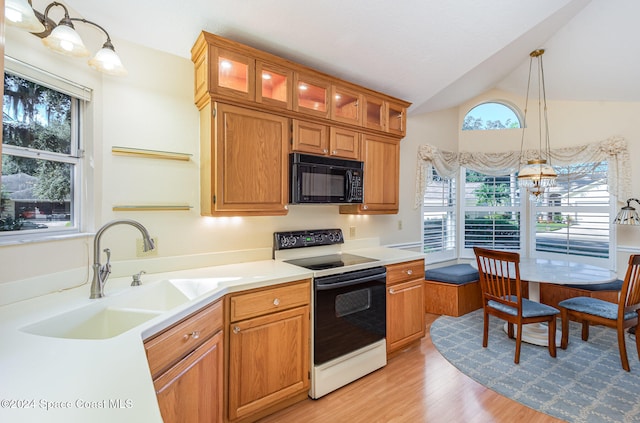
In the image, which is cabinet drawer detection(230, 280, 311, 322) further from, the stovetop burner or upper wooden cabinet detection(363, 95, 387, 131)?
upper wooden cabinet detection(363, 95, 387, 131)

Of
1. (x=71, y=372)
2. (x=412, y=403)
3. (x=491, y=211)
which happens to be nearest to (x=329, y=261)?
(x=412, y=403)

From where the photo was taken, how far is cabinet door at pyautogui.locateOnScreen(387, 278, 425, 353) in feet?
8.45

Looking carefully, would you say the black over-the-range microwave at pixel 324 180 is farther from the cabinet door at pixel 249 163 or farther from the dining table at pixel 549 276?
the dining table at pixel 549 276

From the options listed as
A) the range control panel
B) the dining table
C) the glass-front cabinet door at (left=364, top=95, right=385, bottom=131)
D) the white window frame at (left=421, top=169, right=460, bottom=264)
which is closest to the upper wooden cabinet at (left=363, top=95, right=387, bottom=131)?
the glass-front cabinet door at (left=364, top=95, right=385, bottom=131)

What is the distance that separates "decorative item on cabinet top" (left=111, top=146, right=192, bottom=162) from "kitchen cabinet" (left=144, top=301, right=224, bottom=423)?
110 centimetres

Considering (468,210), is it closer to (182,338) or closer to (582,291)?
(582,291)

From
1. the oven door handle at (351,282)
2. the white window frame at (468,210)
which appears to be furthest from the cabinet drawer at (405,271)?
the white window frame at (468,210)

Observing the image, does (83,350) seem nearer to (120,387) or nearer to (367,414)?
(120,387)

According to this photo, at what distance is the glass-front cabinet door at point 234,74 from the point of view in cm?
196

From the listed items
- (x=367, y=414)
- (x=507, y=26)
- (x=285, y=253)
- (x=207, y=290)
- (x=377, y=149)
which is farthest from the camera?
(x=377, y=149)

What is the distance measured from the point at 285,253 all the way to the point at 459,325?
87.2 inches

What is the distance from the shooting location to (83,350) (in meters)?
0.92

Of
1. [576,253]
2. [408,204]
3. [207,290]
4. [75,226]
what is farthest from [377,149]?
[576,253]

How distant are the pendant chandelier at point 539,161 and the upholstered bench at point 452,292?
1.20 meters
